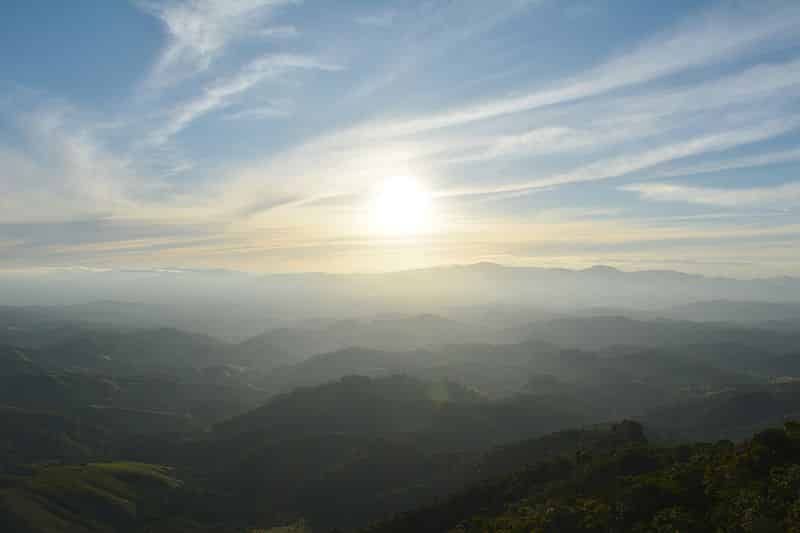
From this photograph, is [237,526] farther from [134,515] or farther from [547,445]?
[547,445]

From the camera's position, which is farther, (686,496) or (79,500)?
(79,500)

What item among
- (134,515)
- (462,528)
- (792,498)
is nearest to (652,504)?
(792,498)

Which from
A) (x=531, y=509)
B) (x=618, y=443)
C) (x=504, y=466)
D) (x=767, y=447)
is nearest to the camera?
(x=767, y=447)

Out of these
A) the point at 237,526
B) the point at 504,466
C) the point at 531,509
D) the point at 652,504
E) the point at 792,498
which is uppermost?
the point at 792,498

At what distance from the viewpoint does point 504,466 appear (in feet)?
491

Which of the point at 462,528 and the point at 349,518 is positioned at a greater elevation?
the point at 462,528

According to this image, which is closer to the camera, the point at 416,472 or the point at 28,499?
the point at 28,499

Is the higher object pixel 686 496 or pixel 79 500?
pixel 686 496

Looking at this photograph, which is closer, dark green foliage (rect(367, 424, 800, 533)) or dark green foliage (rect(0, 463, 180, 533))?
dark green foliage (rect(367, 424, 800, 533))

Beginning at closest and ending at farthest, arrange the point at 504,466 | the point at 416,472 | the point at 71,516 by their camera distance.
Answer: the point at 504,466 < the point at 71,516 < the point at 416,472

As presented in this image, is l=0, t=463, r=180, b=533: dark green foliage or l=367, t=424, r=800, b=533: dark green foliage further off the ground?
l=367, t=424, r=800, b=533: dark green foliage

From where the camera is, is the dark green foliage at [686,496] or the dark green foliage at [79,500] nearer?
the dark green foliage at [686,496]

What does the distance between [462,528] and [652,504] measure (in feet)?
88.3

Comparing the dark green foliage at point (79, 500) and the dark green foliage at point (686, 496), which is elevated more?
the dark green foliage at point (686, 496)
